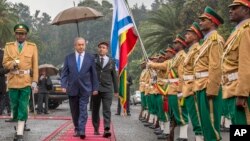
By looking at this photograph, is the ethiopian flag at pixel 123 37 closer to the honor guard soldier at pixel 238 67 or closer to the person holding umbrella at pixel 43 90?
the honor guard soldier at pixel 238 67

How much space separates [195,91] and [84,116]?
328 cm

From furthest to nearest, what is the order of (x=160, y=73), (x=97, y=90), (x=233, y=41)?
(x=160, y=73) < (x=97, y=90) < (x=233, y=41)

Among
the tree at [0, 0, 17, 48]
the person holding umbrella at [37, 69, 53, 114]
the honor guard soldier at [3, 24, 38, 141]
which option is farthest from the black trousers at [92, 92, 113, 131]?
the tree at [0, 0, 17, 48]

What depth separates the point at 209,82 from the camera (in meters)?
7.09

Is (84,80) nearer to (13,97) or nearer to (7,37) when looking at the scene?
(13,97)

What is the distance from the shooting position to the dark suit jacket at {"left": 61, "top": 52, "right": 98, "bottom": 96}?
10.4 m

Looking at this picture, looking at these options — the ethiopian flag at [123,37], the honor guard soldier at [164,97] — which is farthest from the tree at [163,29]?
the ethiopian flag at [123,37]

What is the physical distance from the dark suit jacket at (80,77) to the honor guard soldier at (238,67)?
4.79 m

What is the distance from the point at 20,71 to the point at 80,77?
1.24m

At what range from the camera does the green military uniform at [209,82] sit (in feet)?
23.4

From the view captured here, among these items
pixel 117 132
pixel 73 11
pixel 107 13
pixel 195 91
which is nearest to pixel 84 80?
pixel 117 132

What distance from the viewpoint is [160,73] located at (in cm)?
1156

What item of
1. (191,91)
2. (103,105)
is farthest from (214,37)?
(103,105)

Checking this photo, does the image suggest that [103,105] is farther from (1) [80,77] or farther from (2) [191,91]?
(2) [191,91]
